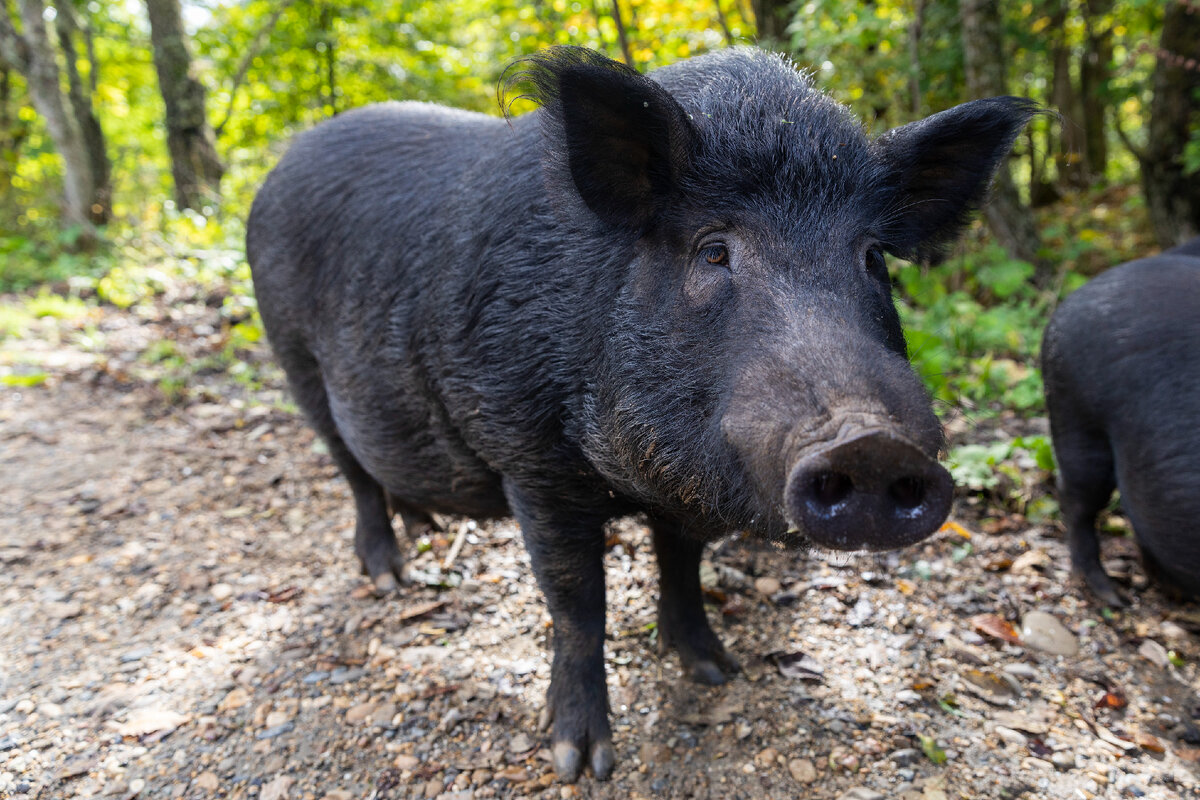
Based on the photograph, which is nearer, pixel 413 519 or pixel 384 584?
pixel 384 584

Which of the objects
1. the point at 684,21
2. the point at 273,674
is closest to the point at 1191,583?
the point at 273,674

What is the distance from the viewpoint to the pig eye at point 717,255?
7.30 ft

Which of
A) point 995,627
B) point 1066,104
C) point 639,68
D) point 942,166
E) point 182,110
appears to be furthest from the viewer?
point 1066,104

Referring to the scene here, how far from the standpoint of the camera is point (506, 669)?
3381 millimetres

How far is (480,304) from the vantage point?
2727mm

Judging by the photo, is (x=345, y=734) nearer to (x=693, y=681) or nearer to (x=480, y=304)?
(x=693, y=681)

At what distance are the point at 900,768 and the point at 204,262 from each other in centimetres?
840

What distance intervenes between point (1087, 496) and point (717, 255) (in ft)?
8.71

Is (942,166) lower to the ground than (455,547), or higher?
higher

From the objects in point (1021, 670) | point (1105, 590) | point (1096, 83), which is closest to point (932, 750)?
point (1021, 670)

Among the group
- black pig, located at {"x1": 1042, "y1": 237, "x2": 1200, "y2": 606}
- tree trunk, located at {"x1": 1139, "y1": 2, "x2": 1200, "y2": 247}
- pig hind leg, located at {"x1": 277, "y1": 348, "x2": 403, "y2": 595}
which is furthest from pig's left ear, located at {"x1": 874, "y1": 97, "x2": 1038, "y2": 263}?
tree trunk, located at {"x1": 1139, "y1": 2, "x2": 1200, "y2": 247}

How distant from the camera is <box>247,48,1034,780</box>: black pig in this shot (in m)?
1.82

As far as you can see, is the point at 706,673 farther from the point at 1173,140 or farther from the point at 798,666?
the point at 1173,140

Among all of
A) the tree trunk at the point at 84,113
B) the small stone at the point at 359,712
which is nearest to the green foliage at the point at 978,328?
the small stone at the point at 359,712
